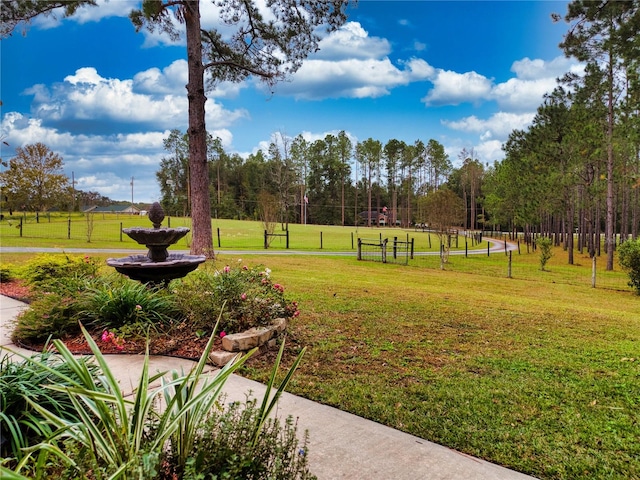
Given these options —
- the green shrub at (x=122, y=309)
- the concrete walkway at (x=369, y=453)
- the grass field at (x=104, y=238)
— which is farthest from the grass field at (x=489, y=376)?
the grass field at (x=104, y=238)

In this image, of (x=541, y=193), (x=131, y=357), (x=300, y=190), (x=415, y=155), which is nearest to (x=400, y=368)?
(x=131, y=357)

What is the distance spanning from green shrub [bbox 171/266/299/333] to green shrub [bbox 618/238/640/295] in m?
11.1

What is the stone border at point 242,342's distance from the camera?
377 centimetres

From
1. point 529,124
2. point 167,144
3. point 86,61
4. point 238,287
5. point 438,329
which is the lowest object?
point 438,329

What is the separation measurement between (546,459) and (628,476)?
403 mm

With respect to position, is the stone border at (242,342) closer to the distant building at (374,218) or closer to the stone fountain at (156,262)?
the stone fountain at (156,262)

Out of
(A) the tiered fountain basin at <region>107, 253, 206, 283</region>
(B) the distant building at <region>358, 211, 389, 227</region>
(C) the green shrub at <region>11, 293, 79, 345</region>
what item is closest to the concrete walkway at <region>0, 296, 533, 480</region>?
(A) the tiered fountain basin at <region>107, 253, 206, 283</region>

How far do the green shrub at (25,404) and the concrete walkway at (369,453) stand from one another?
699 millimetres

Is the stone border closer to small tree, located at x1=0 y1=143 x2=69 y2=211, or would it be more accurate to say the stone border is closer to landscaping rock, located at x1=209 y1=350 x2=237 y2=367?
landscaping rock, located at x1=209 y1=350 x2=237 y2=367

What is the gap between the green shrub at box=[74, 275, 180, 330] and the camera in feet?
14.8

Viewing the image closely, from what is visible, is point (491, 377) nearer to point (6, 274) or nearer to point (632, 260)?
point (6, 274)

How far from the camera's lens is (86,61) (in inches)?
198

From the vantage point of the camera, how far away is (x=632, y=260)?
11.2 meters

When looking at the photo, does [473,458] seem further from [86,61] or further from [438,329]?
[86,61]
